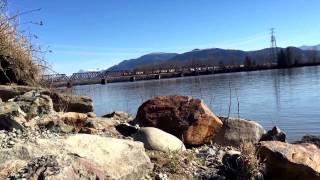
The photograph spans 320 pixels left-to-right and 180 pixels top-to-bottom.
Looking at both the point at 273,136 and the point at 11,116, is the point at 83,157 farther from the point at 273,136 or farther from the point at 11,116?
the point at 273,136

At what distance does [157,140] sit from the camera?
8.24 metres

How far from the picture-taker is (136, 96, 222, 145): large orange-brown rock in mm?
9977

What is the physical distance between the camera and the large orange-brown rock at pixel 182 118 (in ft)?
32.7

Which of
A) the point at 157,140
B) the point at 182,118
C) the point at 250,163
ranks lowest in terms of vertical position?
the point at 250,163

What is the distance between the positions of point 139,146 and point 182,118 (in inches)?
130

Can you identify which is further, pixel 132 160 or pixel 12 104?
pixel 12 104

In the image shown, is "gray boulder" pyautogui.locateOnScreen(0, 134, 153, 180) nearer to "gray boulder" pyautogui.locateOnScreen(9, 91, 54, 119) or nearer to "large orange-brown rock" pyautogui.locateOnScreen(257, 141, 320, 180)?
"large orange-brown rock" pyautogui.locateOnScreen(257, 141, 320, 180)

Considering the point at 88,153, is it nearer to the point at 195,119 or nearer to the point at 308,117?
the point at 195,119

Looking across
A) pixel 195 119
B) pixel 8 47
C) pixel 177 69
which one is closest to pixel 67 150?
pixel 195 119

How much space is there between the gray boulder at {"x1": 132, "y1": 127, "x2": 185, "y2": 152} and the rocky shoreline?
2 centimetres


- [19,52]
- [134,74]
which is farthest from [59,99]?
[134,74]

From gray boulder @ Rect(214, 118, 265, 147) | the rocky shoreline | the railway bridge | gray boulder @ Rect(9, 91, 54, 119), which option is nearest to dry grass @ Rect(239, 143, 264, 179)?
the rocky shoreline

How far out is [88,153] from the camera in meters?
6.29

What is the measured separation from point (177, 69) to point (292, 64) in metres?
46.1
